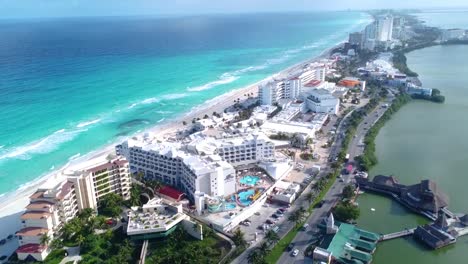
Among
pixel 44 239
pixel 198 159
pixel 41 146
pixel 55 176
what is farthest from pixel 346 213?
pixel 41 146

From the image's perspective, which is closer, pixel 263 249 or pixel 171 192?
pixel 263 249

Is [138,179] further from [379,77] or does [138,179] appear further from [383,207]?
[379,77]

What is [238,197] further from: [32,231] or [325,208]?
[32,231]

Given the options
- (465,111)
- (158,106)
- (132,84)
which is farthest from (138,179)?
(465,111)

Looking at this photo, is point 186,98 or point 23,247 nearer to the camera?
point 23,247

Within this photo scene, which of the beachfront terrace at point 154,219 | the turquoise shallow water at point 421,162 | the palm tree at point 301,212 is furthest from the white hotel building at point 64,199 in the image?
the turquoise shallow water at point 421,162

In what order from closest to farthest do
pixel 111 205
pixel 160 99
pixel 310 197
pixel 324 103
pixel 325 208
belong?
pixel 111 205, pixel 325 208, pixel 310 197, pixel 324 103, pixel 160 99

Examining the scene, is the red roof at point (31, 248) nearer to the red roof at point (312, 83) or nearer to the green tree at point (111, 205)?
the green tree at point (111, 205)
